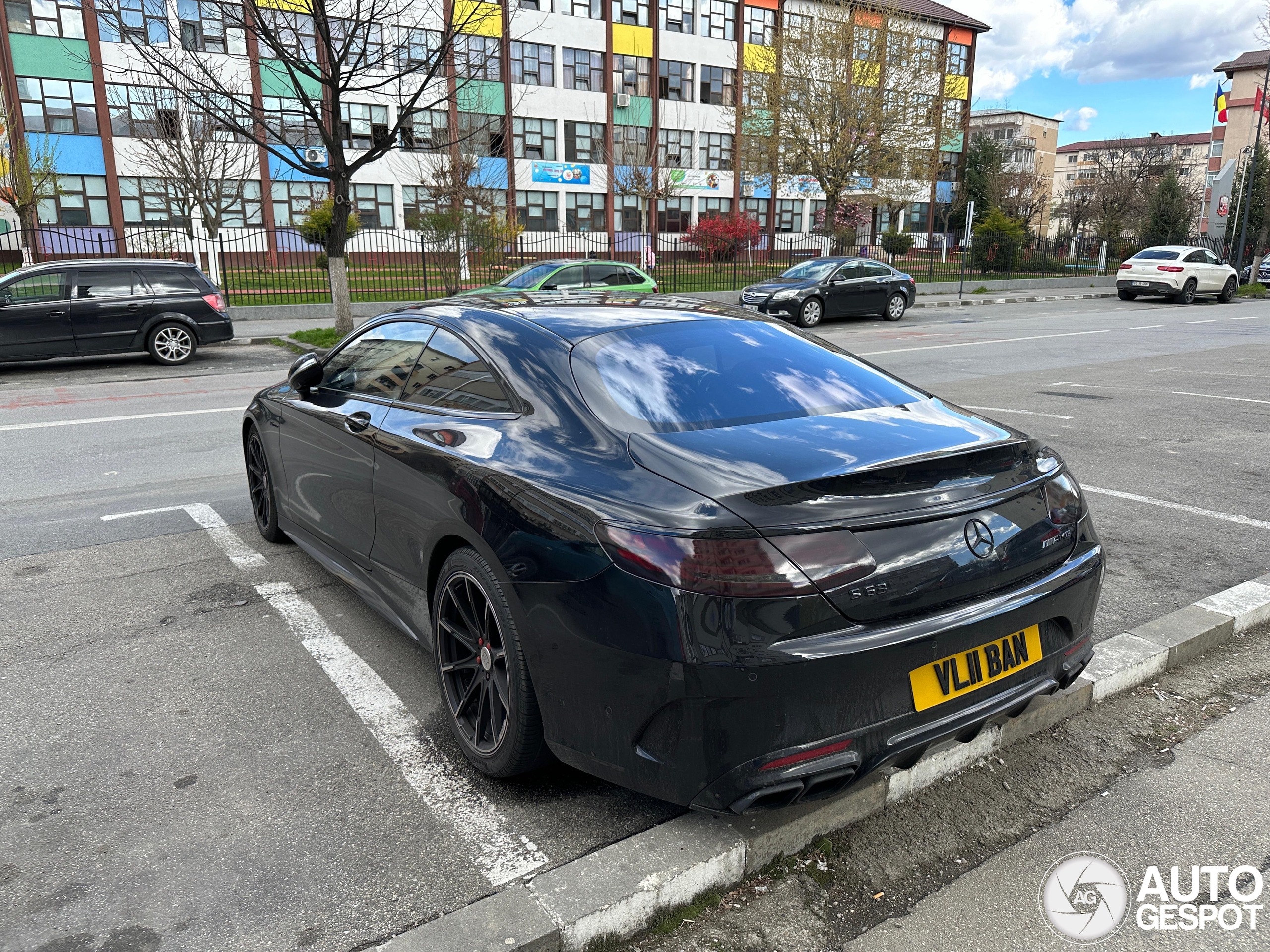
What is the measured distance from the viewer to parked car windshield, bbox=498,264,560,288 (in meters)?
17.4

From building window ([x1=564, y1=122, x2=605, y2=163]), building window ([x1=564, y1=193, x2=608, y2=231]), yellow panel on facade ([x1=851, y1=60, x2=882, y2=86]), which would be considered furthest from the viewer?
building window ([x1=564, y1=193, x2=608, y2=231])

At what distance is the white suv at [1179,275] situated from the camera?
96.5 feet

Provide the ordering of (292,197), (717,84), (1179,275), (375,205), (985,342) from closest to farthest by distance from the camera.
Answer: (985,342)
(1179,275)
(292,197)
(375,205)
(717,84)

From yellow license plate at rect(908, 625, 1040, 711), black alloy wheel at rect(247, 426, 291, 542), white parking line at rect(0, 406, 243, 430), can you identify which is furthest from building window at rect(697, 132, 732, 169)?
yellow license plate at rect(908, 625, 1040, 711)

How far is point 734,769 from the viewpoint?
2301 millimetres

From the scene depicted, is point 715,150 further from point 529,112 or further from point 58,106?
point 58,106

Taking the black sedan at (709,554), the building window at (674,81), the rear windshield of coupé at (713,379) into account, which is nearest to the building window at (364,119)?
the building window at (674,81)

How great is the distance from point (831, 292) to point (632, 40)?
34554 mm

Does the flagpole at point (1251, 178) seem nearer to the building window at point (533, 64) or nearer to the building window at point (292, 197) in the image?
the building window at point (533, 64)

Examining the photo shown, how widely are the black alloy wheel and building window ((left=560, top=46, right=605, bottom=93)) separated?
155 ft

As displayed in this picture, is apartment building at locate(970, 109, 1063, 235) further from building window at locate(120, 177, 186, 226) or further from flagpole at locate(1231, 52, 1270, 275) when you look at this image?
building window at locate(120, 177, 186, 226)

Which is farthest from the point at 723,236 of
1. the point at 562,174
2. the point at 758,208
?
the point at 758,208

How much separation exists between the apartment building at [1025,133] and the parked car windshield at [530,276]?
91.4 meters

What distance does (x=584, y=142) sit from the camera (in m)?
49.1
